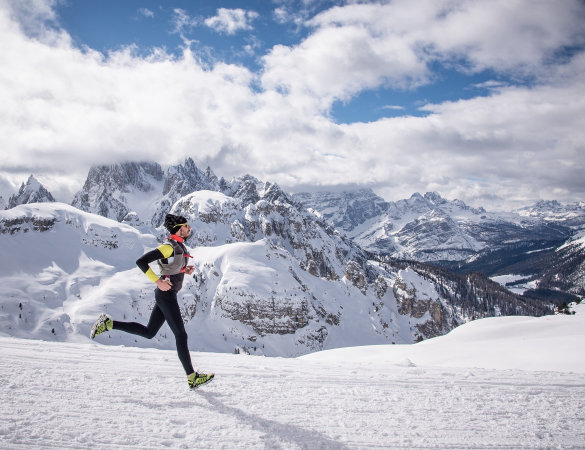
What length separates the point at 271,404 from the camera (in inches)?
203

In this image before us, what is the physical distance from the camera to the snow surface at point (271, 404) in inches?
164

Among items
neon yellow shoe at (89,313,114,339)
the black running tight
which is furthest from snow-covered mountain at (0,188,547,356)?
the black running tight

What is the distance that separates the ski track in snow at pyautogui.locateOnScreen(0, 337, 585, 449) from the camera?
13.6 ft

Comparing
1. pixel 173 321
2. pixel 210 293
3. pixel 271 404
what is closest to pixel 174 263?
pixel 173 321

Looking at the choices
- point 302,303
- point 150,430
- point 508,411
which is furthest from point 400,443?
point 302,303

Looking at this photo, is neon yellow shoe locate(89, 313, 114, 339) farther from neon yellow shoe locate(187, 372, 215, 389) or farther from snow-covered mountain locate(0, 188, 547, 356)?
snow-covered mountain locate(0, 188, 547, 356)

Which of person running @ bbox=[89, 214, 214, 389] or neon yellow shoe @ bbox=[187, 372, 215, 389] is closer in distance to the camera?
neon yellow shoe @ bbox=[187, 372, 215, 389]

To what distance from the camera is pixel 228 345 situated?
87.9 meters

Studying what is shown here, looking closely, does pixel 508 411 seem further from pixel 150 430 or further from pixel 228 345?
pixel 228 345

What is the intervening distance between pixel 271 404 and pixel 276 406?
9 cm

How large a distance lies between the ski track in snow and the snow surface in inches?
0.7

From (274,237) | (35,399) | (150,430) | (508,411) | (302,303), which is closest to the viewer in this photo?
(150,430)

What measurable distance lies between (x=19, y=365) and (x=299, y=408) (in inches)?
200

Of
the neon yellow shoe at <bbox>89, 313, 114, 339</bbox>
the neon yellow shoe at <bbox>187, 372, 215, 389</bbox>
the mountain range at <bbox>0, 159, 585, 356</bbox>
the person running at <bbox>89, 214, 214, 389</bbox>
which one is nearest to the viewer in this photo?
the neon yellow shoe at <bbox>187, 372, 215, 389</bbox>
